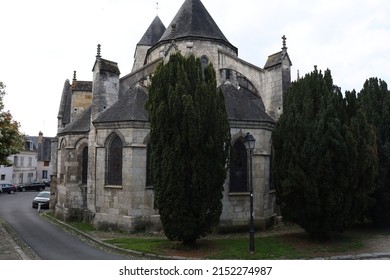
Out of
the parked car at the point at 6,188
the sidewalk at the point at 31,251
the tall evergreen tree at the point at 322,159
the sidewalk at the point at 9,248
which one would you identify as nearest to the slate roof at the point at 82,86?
the sidewalk at the point at 9,248

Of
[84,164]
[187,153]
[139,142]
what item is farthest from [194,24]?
[187,153]

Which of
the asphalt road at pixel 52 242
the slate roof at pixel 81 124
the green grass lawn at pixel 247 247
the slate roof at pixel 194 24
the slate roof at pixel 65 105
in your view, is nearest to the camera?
the green grass lawn at pixel 247 247

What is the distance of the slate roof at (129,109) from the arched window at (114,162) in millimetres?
998

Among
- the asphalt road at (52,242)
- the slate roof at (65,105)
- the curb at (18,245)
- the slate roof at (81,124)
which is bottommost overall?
the asphalt road at (52,242)

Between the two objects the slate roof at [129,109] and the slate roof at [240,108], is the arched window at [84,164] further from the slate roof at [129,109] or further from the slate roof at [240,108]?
the slate roof at [240,108]

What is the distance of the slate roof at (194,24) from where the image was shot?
20344mm

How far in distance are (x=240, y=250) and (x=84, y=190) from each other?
1050 centimetres

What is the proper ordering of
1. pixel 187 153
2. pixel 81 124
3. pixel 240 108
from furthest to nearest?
pixel 81 124
pixel 240 108
pixel 187 153

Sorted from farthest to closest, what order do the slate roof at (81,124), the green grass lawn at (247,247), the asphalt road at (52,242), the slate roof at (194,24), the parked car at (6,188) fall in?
1. the parked car at (6,188)
2. the slate roof at (194,24)
3. the slate roof at (81,124)
4. the asphalt road at (52,242)
5. the green grass lawn at (247,247)

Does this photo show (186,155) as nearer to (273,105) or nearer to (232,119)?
(232,119)

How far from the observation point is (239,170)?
50.0 ft

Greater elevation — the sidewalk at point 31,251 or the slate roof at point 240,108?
the slate roof at point 240,108

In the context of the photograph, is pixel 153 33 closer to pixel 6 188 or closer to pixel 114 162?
pixel 114 162

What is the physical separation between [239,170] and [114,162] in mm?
5614
